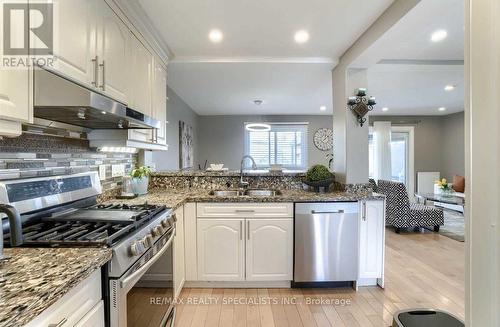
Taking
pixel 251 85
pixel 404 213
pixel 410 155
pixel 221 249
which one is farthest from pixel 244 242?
pixel 410 155

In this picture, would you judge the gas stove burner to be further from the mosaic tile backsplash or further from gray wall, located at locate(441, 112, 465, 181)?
gray wall, located at locate(441, 112, 465, 181)

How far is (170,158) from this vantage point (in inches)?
162

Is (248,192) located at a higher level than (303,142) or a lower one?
lower

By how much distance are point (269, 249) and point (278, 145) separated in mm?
4501

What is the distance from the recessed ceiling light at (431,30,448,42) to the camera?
2.21 metres

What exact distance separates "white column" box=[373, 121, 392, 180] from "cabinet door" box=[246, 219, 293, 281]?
5.16 metres

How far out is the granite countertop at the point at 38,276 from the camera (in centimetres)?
68

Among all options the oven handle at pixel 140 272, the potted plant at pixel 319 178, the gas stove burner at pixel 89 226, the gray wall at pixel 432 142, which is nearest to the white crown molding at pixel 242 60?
the potted plant at pixel 319 178

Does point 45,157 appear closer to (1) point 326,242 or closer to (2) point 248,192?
(2) point 248,192

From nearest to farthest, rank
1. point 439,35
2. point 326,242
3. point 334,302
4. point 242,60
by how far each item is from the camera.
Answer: point 439,35 < point 334,302 < point 326,242 < point 242,60

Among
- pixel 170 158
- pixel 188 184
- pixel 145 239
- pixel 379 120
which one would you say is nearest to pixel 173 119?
pixel 170 158

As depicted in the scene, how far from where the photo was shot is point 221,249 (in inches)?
101

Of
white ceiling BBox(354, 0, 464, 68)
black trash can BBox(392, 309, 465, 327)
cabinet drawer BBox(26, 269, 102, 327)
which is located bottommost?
black trash can BBox(392, 309, 465, 327)

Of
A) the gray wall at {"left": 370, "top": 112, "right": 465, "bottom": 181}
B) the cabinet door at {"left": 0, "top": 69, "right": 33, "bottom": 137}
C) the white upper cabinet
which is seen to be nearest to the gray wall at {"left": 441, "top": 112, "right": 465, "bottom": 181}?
the gray wall at {"left": 370, "top": 112, "right": 465, "bottom": 181}
